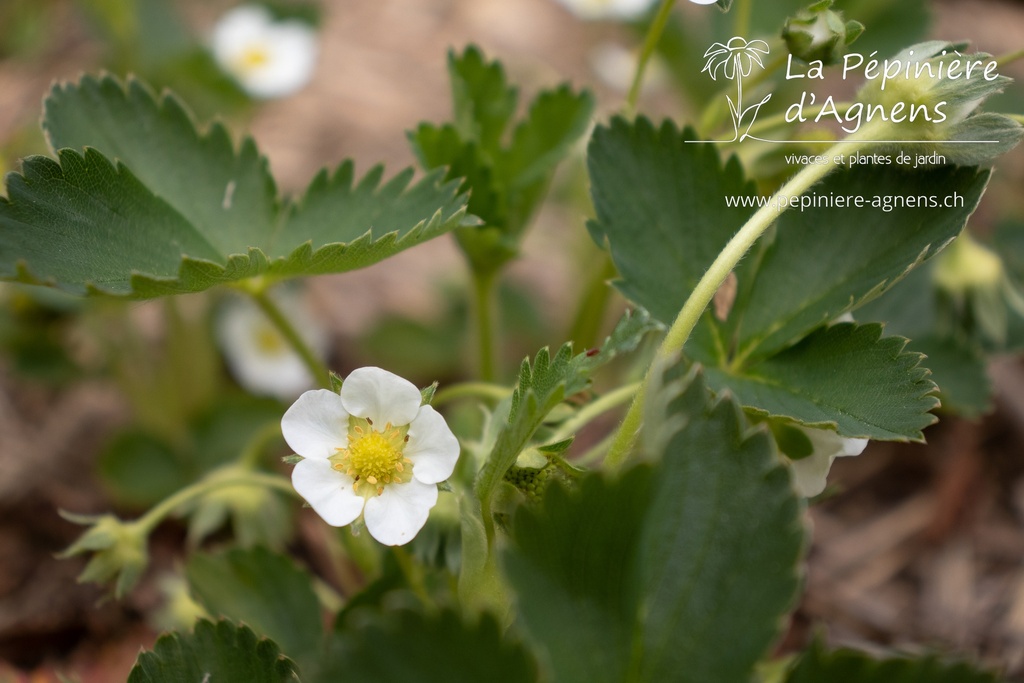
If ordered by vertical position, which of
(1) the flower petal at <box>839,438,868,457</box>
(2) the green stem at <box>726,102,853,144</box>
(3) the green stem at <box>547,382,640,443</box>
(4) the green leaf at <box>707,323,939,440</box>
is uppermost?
(2) the green stem at <box>726,102,853,144</box>

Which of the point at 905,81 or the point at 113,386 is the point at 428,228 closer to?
the point at 905,81

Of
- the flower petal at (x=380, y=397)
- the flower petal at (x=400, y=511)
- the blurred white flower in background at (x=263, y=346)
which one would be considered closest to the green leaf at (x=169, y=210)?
the flower petal at (x=380, y=397)

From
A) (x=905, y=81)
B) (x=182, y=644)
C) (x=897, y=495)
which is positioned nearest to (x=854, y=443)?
(x=905, y=81)

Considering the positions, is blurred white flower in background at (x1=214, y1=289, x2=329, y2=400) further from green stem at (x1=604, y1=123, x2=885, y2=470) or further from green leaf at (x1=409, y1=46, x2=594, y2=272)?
green stem at (x1=604, y1=123, x2=885, y2=470)

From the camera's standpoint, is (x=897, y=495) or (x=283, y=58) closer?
(x=897, y=495)

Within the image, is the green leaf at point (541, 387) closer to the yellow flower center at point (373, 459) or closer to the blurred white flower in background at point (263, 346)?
the yellow flower center at point (373, 459)

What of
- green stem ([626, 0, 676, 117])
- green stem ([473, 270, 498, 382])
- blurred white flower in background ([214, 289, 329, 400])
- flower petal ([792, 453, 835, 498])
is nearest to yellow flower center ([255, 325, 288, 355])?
blurred white flower in background ([214, 289, 329, 400])
